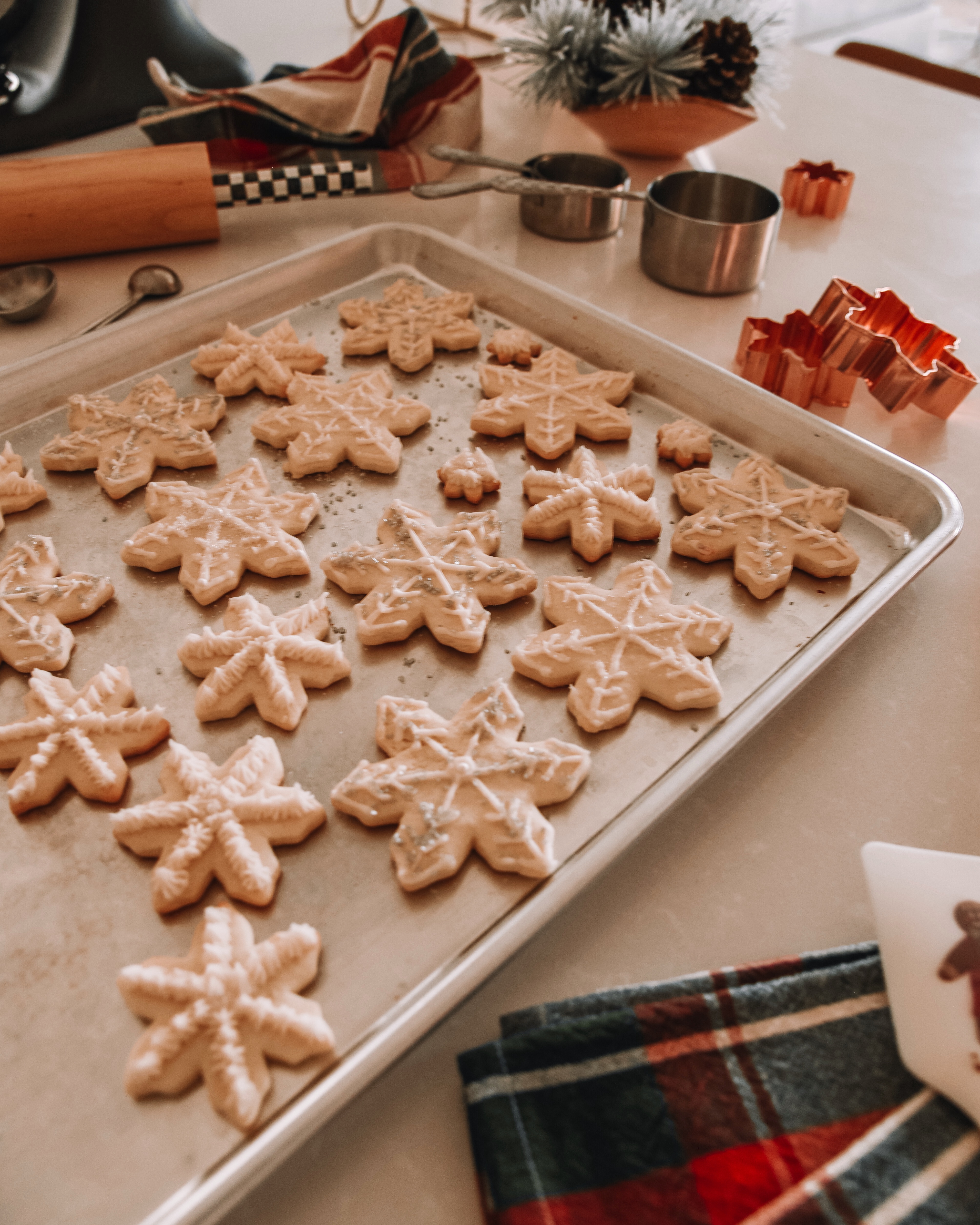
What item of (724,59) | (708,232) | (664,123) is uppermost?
(724,59)

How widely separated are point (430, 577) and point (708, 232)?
1.21m

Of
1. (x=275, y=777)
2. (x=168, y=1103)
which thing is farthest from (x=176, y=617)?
(x=168, y=1103)

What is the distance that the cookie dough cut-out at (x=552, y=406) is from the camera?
175 cm

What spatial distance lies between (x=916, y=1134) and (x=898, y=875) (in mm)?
265

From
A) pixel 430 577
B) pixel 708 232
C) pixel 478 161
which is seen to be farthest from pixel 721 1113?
pixel 478 161

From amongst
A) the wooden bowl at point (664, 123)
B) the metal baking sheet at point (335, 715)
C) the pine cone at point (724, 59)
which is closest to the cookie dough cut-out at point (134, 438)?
the metal baking sheet at point (335, 715)

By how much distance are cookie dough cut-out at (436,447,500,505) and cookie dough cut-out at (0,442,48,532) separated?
0.75 metres

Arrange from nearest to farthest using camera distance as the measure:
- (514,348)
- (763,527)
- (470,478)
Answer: (763,527) < (470,478) < (514,348)

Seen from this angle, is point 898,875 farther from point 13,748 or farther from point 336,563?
point 13,748

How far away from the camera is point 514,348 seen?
1.94 metres

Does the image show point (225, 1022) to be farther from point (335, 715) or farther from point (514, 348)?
point (514, 348)

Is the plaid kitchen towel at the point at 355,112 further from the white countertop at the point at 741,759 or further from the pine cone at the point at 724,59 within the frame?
the pine cone at the point at 724,59

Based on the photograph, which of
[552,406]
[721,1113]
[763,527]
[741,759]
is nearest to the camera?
[721,1113]

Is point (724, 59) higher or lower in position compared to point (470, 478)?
higher
